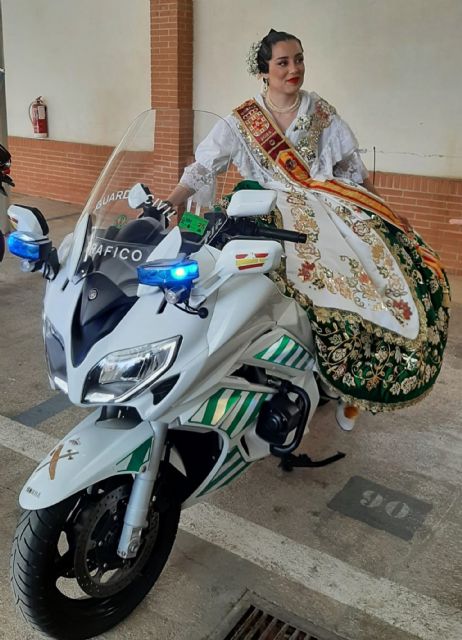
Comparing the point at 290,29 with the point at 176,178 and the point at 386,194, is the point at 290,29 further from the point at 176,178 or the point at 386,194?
the point at 176,178

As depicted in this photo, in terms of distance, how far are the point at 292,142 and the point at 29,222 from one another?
149cm

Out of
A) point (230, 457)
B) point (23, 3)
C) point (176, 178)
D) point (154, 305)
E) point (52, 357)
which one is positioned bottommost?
point (230, 457)

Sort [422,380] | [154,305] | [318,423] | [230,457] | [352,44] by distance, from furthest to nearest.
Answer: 1. [352,44]
2. [318,423]
3. [422,380]
4. [230,457]
5. [154,305]

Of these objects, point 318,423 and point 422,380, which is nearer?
point 422,380

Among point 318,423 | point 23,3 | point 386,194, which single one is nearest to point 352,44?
point 386,194

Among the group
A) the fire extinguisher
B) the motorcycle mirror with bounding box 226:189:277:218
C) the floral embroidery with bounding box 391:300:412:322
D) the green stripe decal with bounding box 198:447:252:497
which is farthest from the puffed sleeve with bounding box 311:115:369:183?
the fire extinguisher

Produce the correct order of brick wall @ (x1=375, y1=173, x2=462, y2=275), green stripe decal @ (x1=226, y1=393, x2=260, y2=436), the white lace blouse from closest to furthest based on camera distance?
green stripe decal @ (x1=226, y1=393, x2=260, y2=436) < the white lace blouse < brick wall @ (x1=375, y1=173, x2=462, y2=275)

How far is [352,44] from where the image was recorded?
5891mm

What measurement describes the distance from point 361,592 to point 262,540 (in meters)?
0.40

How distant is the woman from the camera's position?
7.80 ft

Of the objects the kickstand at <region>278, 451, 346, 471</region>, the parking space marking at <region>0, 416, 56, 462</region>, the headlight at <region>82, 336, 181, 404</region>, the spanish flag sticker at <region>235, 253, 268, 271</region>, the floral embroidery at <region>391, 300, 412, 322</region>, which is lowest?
the parking space marking at <region>0, 416, 56, 462</region>

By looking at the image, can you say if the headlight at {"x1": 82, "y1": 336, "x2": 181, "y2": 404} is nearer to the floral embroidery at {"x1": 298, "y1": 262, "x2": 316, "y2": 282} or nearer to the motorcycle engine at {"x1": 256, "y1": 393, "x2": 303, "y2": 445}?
the motorcycle engine at {"x1": 256, "y1": 393, "x2": 303, "y2": 445}

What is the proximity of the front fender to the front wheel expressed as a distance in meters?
0.07

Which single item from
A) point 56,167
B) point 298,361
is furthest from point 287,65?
point 56,167
